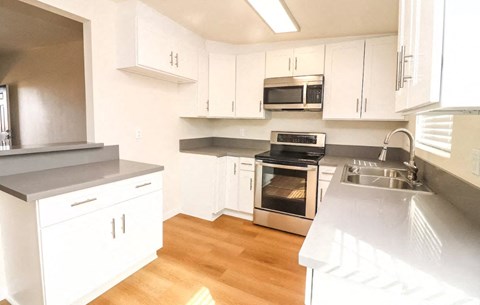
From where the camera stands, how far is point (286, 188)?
110 inches

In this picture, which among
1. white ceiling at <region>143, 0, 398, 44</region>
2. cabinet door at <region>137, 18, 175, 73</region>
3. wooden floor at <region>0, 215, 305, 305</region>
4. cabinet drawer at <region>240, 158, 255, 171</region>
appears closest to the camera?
wooden floor at <region>0, 215, 305, 305</region>

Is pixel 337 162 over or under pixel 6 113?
under

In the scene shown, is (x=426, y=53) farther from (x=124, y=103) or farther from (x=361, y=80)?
(x=124, y=103)

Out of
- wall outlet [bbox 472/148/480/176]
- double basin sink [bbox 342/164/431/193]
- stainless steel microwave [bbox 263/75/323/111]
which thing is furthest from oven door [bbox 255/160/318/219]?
wall outlet [bbox 472/148/480/176]

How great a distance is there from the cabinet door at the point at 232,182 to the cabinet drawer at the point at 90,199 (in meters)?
1.22

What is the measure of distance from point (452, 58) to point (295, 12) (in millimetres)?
2013

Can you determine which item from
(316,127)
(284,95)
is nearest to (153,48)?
(284,95)

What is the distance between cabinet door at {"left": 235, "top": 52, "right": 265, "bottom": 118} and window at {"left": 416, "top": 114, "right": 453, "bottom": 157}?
5.38 feet

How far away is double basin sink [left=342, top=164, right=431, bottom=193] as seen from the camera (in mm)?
1866

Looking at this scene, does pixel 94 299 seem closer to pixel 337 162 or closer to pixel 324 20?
pixel 337 162

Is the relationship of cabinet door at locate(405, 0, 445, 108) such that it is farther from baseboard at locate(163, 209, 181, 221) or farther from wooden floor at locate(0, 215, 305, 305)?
baseboard at locate(163, 209, 181, 221)

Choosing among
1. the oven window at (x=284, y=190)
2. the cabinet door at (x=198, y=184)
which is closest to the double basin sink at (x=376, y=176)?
the oven window at (x=284, y=190)

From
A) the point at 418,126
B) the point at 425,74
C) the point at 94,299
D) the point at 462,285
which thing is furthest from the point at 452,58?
the point at 94,299

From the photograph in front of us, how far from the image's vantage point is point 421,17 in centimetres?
77
